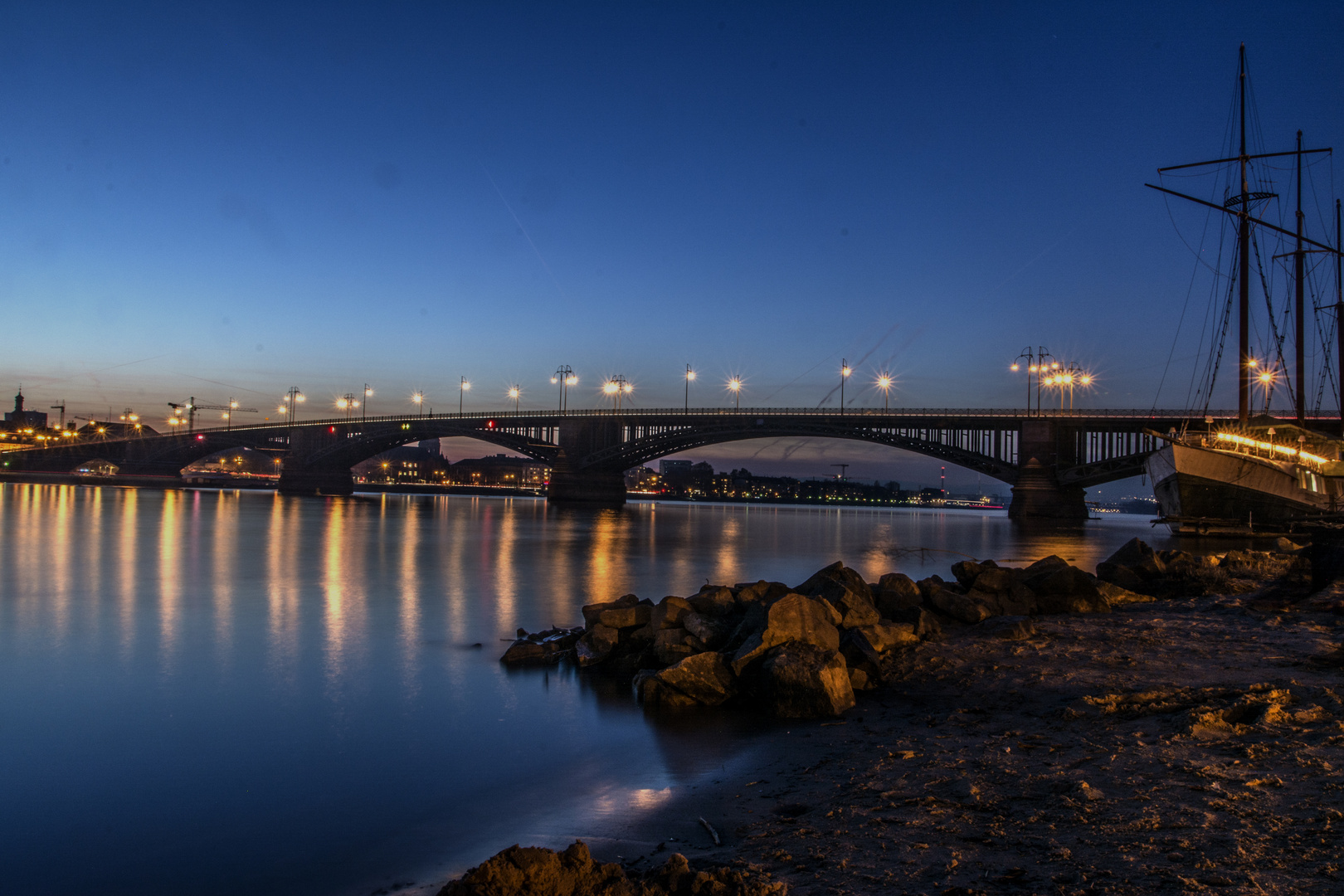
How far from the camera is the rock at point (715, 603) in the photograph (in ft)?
40.1

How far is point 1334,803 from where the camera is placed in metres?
4.80

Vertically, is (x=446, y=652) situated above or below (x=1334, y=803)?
below

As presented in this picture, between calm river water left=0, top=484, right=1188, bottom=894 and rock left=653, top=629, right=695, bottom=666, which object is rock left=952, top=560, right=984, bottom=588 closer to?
rock left=653, top=629, right=695, bottom=666

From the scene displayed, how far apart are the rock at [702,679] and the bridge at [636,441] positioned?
5059 centimetres

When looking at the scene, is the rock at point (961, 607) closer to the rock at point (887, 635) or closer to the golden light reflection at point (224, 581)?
the rock at point (887, 635)

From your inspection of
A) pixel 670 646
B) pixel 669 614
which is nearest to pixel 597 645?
pixel 669 614

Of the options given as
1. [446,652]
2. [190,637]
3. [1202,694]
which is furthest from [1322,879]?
[190,637]

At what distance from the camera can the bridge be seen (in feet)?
244

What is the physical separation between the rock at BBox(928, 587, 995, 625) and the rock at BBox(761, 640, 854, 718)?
442 centimetres

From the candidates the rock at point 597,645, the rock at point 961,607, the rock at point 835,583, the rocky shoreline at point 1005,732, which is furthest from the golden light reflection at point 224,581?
the rock at point 961,607

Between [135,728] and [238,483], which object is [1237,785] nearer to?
[135,728]

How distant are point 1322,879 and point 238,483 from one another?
7425 inches

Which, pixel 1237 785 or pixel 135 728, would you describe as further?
pixel 135 728

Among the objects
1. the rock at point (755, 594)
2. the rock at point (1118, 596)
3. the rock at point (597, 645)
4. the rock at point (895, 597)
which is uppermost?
the rock at point (755, 594)
